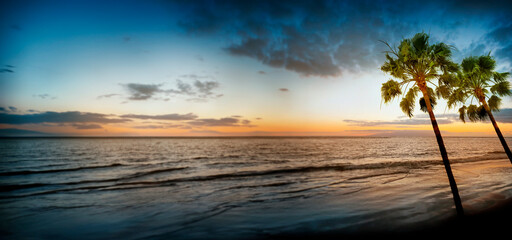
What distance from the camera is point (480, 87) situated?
51.8 ft

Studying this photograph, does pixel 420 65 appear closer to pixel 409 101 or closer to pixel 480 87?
pixel 409 101

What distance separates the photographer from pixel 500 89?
16266mm

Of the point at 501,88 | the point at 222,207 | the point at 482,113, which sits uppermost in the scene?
the point at 501,88

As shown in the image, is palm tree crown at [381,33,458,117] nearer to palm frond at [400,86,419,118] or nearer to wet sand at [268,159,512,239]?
palm frond at [400,86,419,118]

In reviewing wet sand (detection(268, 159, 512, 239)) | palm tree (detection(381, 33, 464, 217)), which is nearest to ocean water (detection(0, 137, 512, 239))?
wet sand (detection(268, 159, 512, 239))

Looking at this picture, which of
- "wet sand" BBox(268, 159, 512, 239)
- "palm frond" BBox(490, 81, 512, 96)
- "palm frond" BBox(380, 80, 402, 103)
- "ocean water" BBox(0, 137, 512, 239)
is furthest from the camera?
"palm frond" BBox(490, 81, 512, 96)

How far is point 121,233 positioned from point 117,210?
4.05 m

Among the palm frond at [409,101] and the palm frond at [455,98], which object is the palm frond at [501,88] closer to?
the palm frond at [455,98]

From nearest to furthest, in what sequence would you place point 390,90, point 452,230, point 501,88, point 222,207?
1. point 452,230
2. point 390,90
3. point 222,207
4. point 501,88

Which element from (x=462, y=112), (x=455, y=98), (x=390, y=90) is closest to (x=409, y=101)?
(x=390, y=90)

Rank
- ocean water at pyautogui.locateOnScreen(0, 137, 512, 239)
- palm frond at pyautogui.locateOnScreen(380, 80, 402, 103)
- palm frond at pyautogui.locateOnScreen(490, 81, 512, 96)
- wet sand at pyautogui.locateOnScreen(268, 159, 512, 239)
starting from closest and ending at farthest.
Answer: wet sand at pyautogui.locateOnScreen(268, 159, 512, 239), ocean water at pyautogui.locateOnScreen(0, 137, 512, 239), palm frond at pyautogui.locateOnScreen(380, 80, 402, 103), palm frond at pyautogui.locateOnScreen(490, 81, 512, 96)

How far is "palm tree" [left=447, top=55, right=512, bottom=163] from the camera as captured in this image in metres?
14.8

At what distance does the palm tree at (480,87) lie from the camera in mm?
14836

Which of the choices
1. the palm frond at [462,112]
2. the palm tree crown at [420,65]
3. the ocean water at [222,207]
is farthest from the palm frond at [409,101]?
the palm frond at [462,112]
